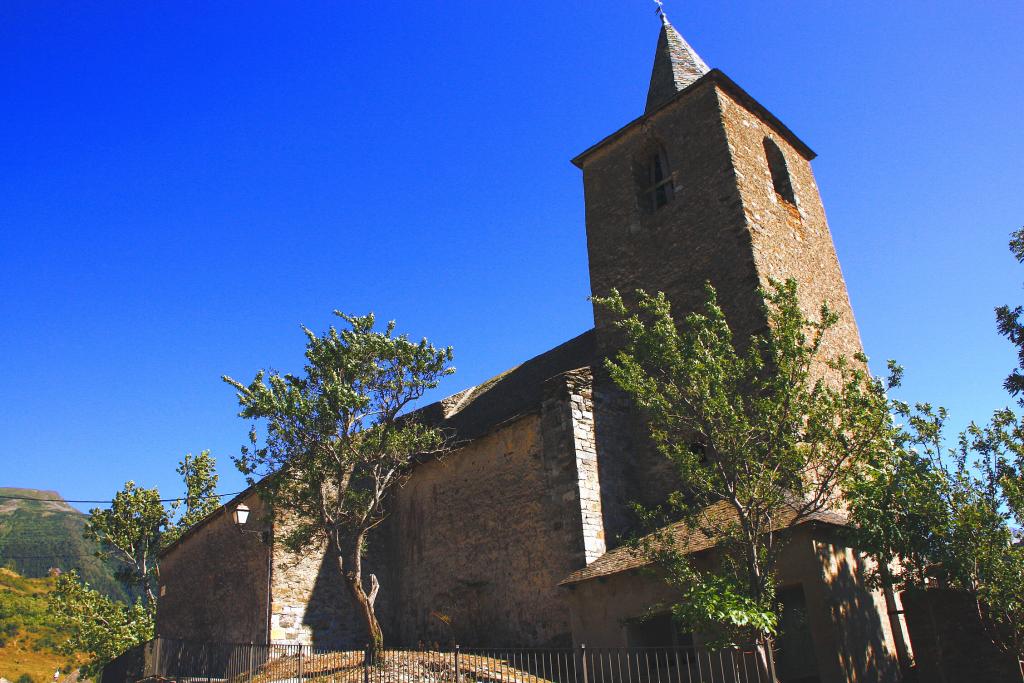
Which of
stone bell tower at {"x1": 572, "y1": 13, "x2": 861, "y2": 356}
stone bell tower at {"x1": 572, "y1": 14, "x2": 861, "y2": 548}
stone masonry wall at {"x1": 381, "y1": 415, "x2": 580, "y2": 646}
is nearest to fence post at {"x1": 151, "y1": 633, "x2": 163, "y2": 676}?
stone masonry wall at {"x1": 381, "y1": 415, "x2": 580, "y2": 646}

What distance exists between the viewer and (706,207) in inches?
669

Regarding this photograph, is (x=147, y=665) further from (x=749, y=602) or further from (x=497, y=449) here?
(x=749, y=602)

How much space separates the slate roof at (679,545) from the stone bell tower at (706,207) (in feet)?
13.7

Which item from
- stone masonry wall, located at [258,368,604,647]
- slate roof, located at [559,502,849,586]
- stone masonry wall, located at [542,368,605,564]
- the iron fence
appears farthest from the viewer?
stone masonry wall, located at [258,368,604,647]

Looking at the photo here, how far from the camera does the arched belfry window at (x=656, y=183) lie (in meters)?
18.7

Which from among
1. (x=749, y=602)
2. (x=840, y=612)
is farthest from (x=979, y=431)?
(x=749, y=602)

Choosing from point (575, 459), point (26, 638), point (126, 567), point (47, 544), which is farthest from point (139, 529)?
point (47, 544)

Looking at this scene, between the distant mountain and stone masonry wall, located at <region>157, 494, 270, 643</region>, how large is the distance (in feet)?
203

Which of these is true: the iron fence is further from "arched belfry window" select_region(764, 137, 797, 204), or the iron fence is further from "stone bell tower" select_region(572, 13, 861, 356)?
"arched belfry window" select_region(764, 137, 797, 204)

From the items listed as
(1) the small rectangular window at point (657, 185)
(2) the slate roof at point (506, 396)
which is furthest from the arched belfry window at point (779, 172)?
(2) the slate roof at point (506, 396)

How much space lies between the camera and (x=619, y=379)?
1118cm

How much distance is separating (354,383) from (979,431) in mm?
11575

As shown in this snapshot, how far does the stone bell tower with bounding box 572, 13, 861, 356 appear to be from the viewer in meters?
16.0

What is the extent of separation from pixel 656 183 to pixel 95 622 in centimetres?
2657
